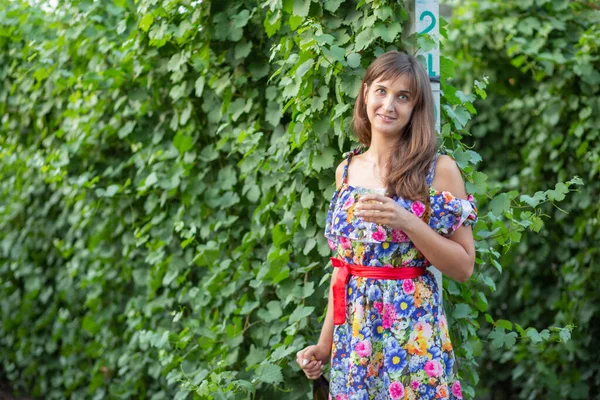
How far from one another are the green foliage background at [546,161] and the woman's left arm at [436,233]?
1816 mm

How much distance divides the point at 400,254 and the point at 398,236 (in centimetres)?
5

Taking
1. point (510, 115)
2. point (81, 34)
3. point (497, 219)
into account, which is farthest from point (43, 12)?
point (497, 219)

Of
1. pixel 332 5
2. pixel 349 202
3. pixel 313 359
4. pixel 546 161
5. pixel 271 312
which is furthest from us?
→ pixel 546 161

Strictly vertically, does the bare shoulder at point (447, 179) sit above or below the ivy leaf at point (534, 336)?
above

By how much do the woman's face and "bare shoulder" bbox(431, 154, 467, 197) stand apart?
0.14 m

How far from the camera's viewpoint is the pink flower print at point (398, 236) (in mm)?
2043

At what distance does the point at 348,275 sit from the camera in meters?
2.13

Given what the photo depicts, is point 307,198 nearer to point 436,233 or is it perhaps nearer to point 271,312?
point 271,312

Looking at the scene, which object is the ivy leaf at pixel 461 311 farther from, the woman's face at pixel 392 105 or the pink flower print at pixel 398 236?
the woman's face at pixel 392 105

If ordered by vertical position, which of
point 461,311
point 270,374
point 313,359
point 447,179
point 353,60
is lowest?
point 270,374

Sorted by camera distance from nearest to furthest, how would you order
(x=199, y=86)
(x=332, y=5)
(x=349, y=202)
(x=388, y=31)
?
(x=349, y=202) < (x=388, y=31) < (x=332, y=5) < (x=199, y=86)

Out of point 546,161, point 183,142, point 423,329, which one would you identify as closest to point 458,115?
point 423,329

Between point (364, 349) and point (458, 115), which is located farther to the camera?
point (458, 115)

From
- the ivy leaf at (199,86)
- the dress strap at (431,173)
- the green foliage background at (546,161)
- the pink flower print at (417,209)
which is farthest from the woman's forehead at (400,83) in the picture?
the green foliage background at (546,161)
